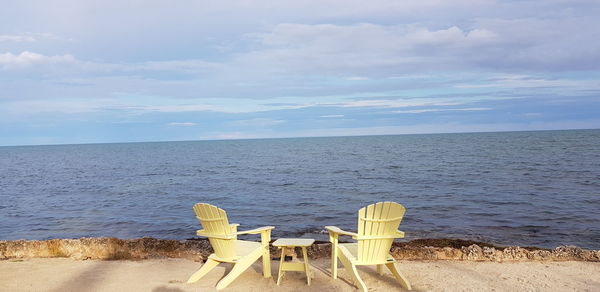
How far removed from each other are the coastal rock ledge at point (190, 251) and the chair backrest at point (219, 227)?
142cm

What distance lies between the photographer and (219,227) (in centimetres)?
525

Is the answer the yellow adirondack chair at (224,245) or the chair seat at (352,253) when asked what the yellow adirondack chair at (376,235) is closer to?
the chair seat at (352,253)

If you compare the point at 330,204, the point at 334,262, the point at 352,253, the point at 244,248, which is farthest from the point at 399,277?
the point at 330,204

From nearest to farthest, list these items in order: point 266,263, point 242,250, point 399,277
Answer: point 399,277
point 242,250
point 266,263

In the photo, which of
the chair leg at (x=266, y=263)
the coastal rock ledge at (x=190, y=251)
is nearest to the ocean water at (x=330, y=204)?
the coastal rock ledge at (x=190, y=251)

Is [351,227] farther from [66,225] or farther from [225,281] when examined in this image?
[66,225]

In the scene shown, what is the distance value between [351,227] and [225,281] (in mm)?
6149

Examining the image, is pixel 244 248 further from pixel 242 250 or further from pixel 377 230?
pixel 377 230

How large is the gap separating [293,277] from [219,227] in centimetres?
114

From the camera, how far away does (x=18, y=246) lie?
6.79 meters

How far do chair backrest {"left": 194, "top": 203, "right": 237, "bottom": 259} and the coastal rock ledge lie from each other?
55.7 inches

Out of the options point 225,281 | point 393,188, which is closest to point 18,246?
point 225,281

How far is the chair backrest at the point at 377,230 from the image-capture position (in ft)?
16.5

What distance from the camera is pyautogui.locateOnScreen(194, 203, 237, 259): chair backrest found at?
5.22 m
